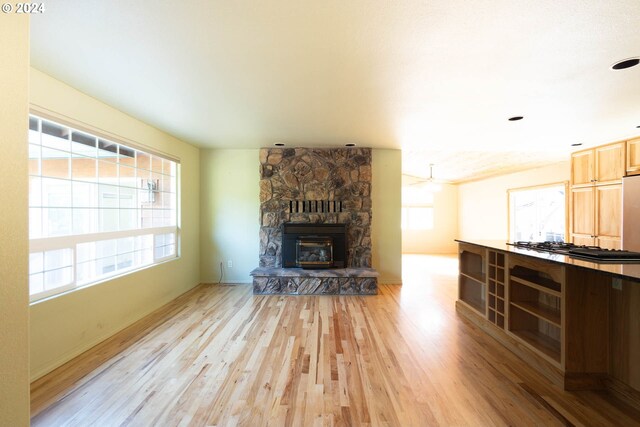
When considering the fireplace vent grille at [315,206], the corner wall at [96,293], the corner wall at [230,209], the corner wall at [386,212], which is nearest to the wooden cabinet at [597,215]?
the corner wall at [386,212]

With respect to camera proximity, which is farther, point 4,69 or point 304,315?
point 304,315

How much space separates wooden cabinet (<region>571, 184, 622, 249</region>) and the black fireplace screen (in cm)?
394

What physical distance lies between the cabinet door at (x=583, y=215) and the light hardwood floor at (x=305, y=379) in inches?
103

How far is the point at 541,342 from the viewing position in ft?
7.96

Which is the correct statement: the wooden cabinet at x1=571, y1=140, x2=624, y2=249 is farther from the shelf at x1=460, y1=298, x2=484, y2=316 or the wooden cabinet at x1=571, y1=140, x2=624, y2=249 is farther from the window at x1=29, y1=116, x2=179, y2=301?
the window at x1=29, y1=116, x2=179, y2=301

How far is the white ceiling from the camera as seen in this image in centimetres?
152

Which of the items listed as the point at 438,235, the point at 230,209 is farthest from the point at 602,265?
the point at 438,235

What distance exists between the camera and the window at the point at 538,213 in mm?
5953

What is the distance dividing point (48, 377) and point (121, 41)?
2.66m

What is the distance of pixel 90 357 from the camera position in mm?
2469

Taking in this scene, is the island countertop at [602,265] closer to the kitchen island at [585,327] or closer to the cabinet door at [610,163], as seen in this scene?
the kitchen island at [585,327]

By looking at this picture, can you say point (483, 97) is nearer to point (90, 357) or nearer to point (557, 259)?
point (557, 259)

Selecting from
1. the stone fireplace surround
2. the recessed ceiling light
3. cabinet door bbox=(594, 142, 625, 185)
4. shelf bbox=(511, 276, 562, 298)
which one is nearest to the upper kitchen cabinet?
cabinet door bbox=(594, 142, 625, 185)

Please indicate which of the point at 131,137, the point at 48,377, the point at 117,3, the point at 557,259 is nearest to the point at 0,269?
the point at 117,3
